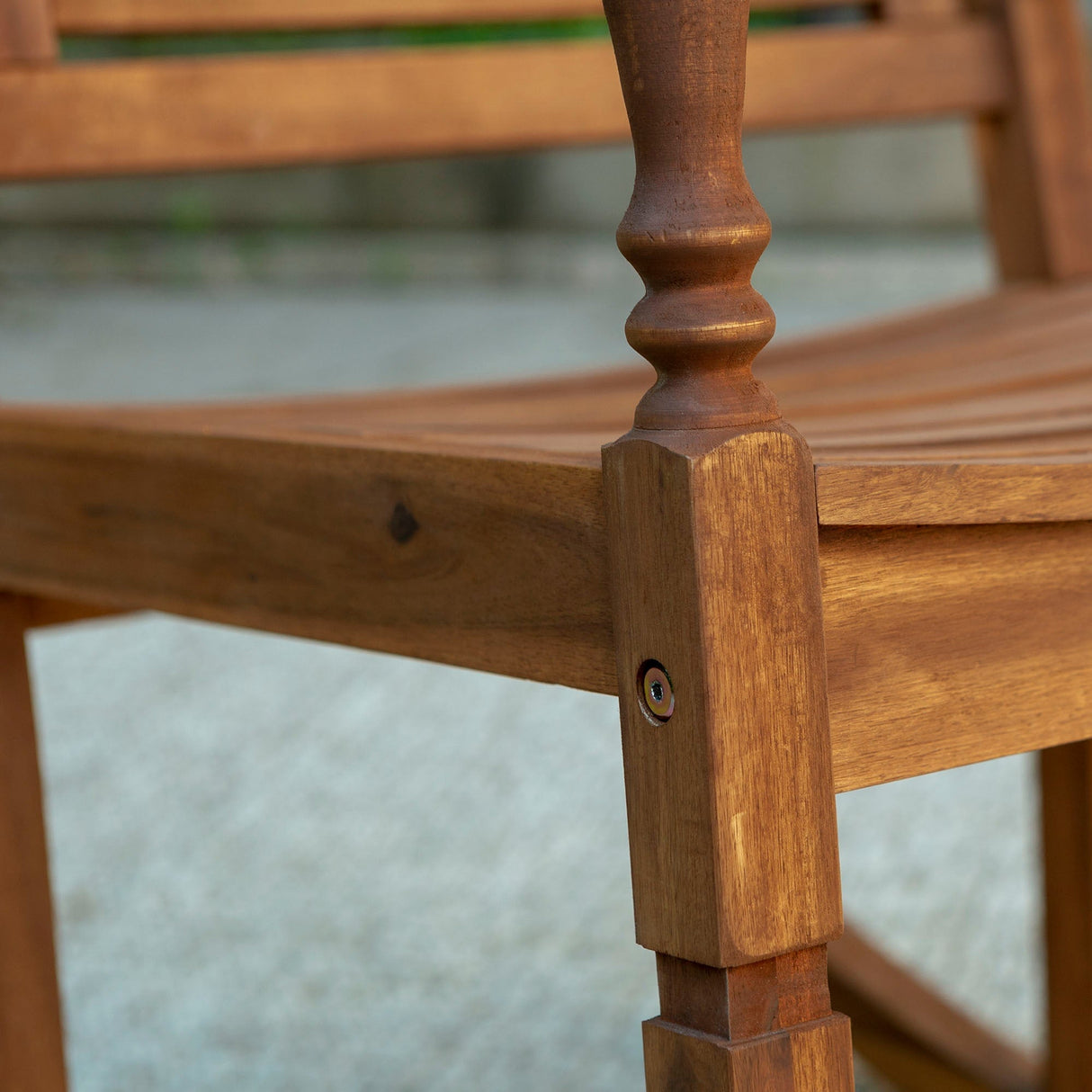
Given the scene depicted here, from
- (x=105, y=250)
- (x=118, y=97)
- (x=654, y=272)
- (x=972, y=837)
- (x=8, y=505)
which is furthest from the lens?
(x=105, y=250)

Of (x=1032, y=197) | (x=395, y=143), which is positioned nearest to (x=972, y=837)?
(x=1032, y=197)

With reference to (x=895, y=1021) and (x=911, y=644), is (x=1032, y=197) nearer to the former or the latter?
(x=895, y=1021)

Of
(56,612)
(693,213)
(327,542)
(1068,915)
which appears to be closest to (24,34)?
(56,612)

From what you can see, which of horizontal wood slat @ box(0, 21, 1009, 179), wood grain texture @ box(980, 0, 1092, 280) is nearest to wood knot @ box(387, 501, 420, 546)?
horizontal wood slat @ box(0, 21, 1009, 179)

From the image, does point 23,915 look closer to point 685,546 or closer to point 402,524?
point 402,524

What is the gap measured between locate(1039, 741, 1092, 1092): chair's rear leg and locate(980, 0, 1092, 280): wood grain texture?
0.78 feet

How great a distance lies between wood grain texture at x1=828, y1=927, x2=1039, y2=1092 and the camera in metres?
0.87

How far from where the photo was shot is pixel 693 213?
32cm

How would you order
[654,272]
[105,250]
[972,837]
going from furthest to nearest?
[105,250] → [972,837] → [654,272]

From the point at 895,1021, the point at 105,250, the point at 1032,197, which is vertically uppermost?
the point at 105,250

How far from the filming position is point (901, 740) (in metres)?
0.35

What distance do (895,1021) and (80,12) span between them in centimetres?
63

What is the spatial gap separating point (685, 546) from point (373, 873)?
92 cm

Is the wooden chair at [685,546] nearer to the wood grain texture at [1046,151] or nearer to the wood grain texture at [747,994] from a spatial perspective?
the wood grain texture at [747,994]
